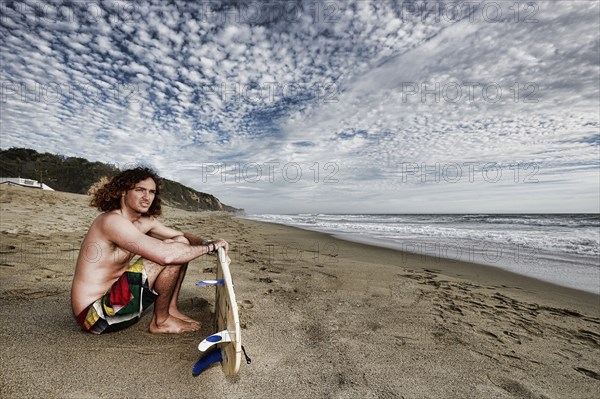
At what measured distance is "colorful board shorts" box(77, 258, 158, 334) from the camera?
2254 millimetres

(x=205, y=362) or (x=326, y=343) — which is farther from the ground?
(x=205, y=362)

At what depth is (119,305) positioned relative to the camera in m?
2.28

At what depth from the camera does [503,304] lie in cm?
415

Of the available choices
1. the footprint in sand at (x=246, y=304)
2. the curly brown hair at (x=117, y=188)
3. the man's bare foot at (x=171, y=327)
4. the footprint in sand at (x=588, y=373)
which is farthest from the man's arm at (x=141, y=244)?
the footprint in sand at (x=588, y=373)

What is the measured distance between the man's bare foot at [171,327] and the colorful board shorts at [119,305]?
27 centimetres

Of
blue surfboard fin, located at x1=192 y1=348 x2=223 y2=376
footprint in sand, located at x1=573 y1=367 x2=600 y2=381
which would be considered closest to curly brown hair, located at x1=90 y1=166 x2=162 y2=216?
blue surfboard fin, located at x1=192 y1=348 x2=223 y2=376

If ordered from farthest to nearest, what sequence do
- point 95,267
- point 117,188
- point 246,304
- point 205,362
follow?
point 246,304 → point 117,188 → point 95,267 → point 205,362

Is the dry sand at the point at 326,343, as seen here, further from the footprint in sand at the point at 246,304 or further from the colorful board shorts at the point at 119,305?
the colorful board shorts at the point at 119,305

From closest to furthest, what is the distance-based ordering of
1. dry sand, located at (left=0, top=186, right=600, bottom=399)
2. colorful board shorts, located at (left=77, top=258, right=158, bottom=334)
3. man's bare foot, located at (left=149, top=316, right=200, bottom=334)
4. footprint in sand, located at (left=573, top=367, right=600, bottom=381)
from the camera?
dry sand, located at (left=0, top=186, right=600, bottom=399)
colorful board shorts, located at (left=77, top=258, right=158, bottom=334)
footprint in sand, located at (left=573, top=367, right=600, bottom=381)
man's bare foot, located at (left=149, top=316, right=200, bottom=334)

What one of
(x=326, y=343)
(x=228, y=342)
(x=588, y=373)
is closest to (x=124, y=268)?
(x=228, y=342)

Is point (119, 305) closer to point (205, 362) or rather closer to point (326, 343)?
point (205, 362)

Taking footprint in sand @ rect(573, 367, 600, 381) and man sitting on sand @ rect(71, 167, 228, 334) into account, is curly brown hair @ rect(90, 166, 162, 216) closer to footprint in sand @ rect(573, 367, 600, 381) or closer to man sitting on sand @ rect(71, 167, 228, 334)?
man sitting on sand @ rect(71, 167, 228, 334)

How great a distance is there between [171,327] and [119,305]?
57 centimetres

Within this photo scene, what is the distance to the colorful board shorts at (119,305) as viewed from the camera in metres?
2.25
